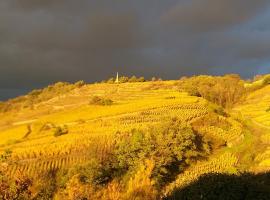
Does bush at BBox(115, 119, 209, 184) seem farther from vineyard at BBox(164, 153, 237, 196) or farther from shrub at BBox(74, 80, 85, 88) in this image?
shrub at BBox(74, 80, 85, 88)

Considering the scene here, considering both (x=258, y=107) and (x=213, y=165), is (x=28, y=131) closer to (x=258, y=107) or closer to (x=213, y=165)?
(x=213, y=165)

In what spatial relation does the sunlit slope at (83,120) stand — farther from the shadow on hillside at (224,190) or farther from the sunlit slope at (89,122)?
the shadow on hillside at (224,190)

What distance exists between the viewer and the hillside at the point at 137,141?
61.6 m

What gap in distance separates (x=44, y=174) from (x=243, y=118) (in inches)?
1781

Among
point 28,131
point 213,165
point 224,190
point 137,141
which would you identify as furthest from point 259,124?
point 224,190

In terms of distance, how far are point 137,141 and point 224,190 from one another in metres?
49.5

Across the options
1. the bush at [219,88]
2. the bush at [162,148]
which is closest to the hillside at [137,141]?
the bush at [162,148]

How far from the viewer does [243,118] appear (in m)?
98.1

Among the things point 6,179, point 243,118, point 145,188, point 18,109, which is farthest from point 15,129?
point 6,179

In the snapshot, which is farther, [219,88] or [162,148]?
[219,88]

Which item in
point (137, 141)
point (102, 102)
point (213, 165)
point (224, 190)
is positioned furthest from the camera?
point (102, 102)

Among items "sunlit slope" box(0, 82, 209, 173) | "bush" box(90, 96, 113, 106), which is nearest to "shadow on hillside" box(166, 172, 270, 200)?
"sunlit slope" box(0, 82, 209, 173)

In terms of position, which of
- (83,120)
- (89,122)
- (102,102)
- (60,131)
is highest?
(102,102)

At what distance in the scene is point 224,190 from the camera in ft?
63.3
